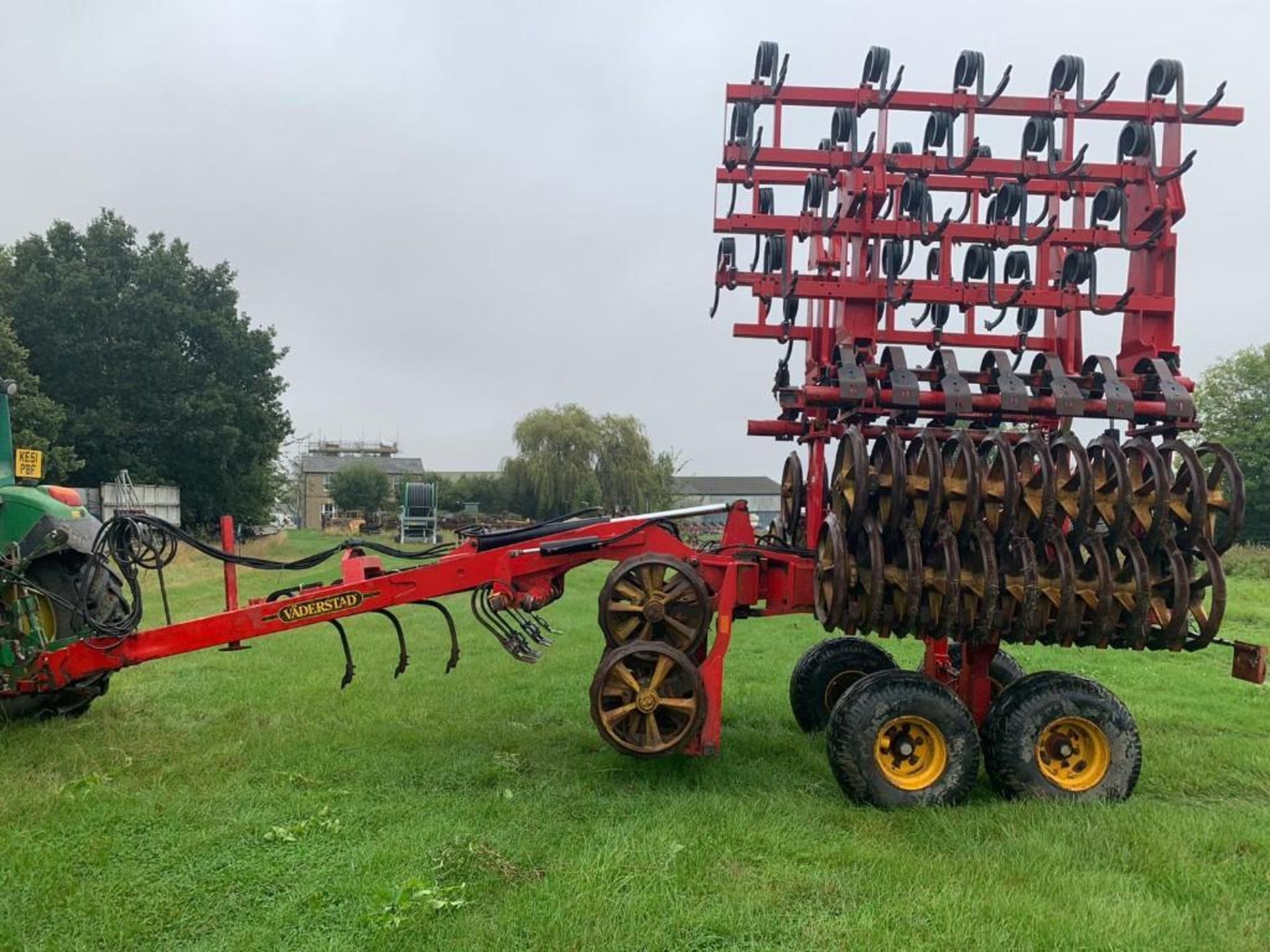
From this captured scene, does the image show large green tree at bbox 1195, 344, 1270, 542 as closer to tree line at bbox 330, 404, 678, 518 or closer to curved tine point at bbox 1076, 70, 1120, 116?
tree line at bbox 330, 404, 678, 518

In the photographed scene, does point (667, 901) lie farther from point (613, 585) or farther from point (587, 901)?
point (613, 585)

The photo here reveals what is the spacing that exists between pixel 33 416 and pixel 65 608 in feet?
78.1

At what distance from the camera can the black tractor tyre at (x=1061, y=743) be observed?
5406 mm

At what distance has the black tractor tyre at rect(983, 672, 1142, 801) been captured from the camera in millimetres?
5406

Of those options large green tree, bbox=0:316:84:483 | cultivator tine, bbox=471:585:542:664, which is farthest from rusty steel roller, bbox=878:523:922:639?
large green tree, bbox=0:316:84:483

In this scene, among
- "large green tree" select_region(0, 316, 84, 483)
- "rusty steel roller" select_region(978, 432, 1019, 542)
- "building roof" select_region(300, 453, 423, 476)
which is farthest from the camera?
"building roof" select_region(300, 453, 423, 476)

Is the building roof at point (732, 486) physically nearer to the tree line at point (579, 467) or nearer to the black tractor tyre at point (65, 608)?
the tree line at point (579, 467)

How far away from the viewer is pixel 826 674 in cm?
722

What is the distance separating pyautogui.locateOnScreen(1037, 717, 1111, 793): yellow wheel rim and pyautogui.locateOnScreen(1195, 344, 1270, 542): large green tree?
47.3 meters

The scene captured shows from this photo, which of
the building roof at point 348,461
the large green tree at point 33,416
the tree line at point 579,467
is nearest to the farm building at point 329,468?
the building roof at point 348,461

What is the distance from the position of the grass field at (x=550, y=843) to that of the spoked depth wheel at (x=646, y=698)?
0.34m

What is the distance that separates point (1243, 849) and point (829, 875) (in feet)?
7.60

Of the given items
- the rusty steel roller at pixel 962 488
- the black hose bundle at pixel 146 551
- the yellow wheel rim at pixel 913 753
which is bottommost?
the yellow wheel rim at pixel 913 753

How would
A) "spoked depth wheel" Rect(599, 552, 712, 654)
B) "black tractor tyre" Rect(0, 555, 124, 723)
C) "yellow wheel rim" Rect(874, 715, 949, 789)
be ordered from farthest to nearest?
"black tractor tyre" Rect(0, 555, 124, 723) → "spoked depth wheel" Rect(599, 552, 712, 654) → "yellow wheel rim" Rect(874, 715, 949, 789)
